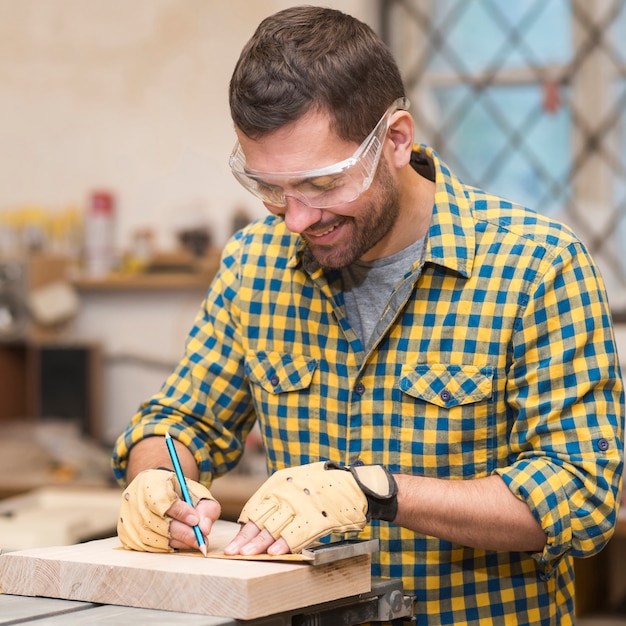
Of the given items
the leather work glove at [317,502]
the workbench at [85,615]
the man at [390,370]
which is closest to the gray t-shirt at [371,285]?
the man at [390,370]

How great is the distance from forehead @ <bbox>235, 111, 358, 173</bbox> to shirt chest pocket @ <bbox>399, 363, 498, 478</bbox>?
361 mm

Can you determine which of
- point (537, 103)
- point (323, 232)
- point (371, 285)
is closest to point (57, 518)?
point (371, 285)

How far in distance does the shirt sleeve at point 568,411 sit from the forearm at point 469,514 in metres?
0.02

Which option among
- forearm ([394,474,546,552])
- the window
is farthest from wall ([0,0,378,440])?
forearm ([394,474,546,552])

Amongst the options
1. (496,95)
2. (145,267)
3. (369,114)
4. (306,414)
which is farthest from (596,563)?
(369,114)

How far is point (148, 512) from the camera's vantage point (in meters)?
1.54

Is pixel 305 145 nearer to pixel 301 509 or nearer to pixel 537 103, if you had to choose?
pixel 301 509

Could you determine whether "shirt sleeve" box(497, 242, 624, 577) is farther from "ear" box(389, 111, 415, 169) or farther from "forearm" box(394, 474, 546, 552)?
"ear" box(389, 111, 415, 169)

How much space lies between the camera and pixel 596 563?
4016 millimetres

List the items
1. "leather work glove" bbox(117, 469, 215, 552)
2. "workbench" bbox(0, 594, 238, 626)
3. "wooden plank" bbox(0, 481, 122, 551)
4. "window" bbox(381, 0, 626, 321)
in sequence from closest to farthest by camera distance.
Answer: "workbench" bbox(0, 594, 238, 626) < "leather work glove" bbox(117, 469, 215, 552) < "wooden plank" bbox(0, 481, 122, 551) < "window" bbox(381, 0, 626, 321)

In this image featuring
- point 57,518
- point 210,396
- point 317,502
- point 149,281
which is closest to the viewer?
point 317,502

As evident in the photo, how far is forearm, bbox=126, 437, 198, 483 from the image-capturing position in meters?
1.79

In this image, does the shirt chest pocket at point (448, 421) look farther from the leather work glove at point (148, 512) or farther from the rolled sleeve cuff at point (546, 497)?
the leather work glove at point (148, 512)

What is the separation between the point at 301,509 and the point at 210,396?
525 millimetres
